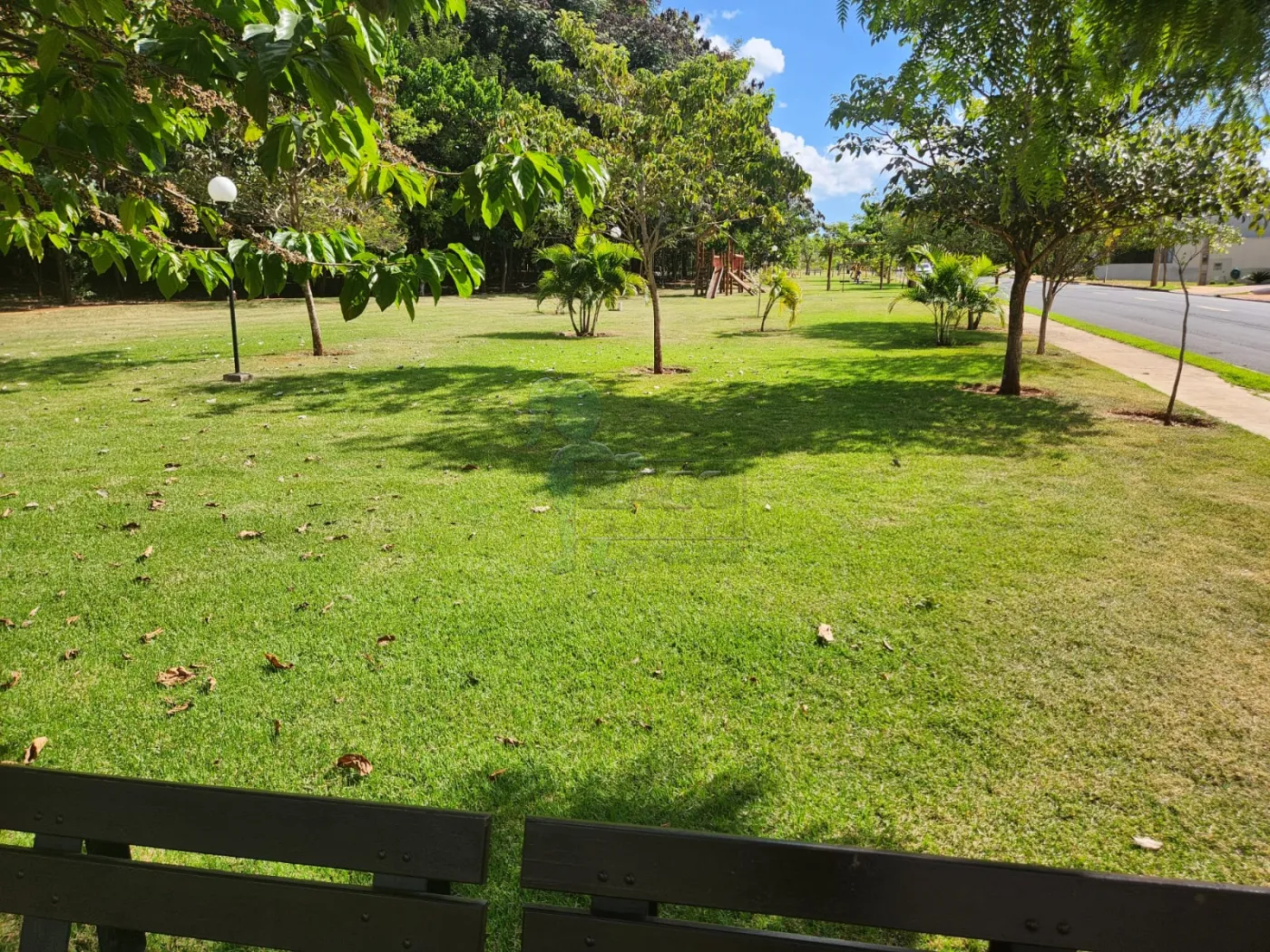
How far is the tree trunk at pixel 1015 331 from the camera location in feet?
35.2

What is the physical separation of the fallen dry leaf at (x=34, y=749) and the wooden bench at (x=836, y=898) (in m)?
2.87

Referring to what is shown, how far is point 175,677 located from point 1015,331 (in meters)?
11.2

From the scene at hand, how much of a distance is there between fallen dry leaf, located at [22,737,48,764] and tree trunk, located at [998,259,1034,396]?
36.8ft

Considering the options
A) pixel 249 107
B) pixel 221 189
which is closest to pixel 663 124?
pixel 221 189

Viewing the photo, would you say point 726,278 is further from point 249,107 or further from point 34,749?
point 249,107

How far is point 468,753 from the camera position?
128 inches

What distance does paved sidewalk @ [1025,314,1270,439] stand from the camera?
9.93 metres

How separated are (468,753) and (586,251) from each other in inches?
643

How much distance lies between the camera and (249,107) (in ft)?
5.50

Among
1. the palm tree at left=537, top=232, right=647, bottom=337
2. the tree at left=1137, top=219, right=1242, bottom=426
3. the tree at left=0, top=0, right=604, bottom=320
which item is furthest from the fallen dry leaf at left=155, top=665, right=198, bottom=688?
the palm tree at left=537, top=232, right=647, bottom=337

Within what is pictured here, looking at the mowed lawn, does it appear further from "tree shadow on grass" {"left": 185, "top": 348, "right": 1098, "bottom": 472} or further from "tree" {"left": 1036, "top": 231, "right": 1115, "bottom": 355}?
"tree" {"left": 1036, "top": 231, "right": 1115, "bottom": 355}

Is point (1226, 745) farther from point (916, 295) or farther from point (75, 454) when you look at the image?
point (916, 295)

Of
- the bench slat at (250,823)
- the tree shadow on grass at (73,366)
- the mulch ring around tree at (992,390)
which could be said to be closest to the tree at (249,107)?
the bench slat at (250,823)

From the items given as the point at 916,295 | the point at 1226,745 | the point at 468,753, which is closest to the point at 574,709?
the point at 468,753
